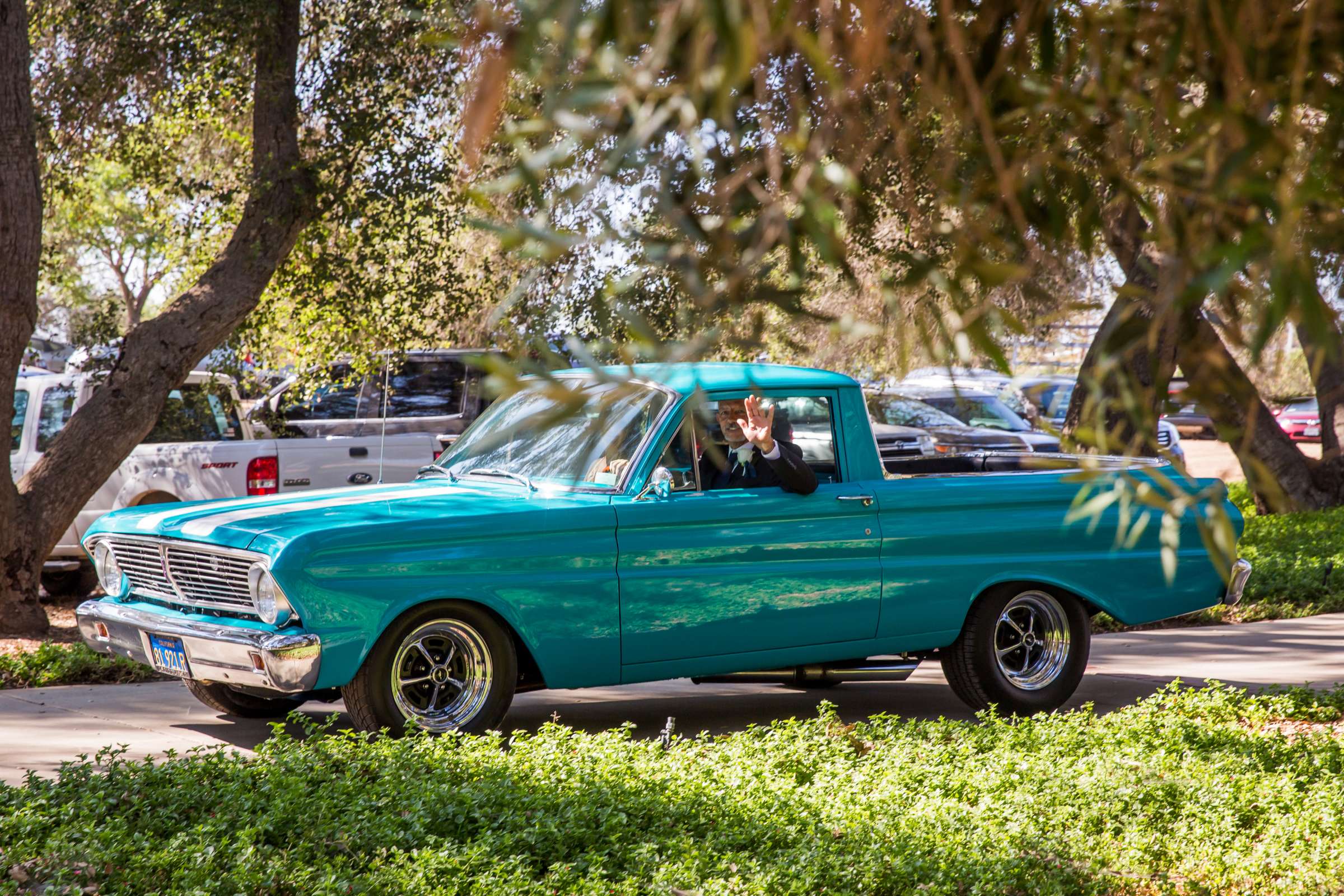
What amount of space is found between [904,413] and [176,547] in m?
17.9

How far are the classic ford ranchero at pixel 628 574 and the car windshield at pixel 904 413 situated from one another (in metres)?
15.2

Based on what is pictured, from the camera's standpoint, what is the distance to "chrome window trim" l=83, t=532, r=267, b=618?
6203 millimetres

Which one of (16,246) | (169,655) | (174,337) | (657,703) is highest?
(16,246)

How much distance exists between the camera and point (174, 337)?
10594 millimetres

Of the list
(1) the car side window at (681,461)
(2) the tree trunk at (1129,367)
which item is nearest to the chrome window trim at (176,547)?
(1) the car side window at (681,461)

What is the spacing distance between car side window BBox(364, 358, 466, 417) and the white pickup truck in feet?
7.56

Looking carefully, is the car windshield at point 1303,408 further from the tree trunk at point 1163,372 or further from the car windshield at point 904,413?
the tree trunk at point 1163,372

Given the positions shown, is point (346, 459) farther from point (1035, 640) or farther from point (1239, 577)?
point (1239, 577)

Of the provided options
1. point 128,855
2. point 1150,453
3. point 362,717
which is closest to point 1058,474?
point 362,717

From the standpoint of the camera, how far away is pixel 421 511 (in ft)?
21.3

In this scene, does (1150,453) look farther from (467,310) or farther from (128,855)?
(128,855)

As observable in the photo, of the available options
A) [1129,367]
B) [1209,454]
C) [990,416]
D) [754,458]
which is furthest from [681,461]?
[1209,454]

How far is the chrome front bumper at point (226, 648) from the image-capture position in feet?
19.6

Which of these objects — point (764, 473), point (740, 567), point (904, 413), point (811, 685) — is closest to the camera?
point (740, 567)
